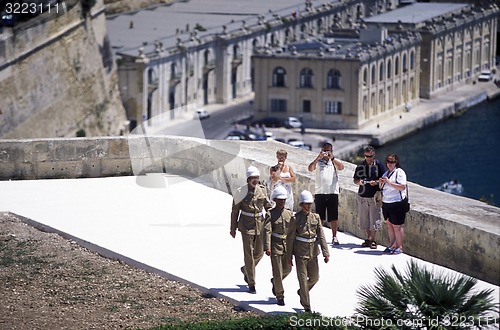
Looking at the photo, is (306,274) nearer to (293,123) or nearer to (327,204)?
(327,204)

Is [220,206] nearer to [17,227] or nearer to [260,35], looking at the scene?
[17,227]

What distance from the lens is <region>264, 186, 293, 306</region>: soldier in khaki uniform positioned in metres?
11.5

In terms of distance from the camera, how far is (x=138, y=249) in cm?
1291

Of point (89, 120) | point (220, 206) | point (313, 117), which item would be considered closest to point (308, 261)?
point (220, 206)

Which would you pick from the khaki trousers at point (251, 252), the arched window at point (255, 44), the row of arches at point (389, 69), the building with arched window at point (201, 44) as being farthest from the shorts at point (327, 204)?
the arched window at point (255, 44)

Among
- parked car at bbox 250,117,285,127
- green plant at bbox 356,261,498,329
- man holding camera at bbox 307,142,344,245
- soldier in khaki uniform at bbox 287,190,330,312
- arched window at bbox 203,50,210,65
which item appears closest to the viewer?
green plant at bbox 356,261,498,329

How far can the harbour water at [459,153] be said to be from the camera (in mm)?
51781

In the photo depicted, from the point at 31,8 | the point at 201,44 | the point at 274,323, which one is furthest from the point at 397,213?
the point at 201,44

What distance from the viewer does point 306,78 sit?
59.5 metres

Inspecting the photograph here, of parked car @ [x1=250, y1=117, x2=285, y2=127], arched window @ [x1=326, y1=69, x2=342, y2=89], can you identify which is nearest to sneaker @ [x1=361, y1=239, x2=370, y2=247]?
parked car @ [x1=250, y1=117, x2=285, y2=127]

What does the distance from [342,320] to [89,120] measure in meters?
34.0

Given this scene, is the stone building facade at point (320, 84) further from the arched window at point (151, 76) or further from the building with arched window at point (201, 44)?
the arched window at point (151, 76)

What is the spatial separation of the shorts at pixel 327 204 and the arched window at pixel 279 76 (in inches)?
1835

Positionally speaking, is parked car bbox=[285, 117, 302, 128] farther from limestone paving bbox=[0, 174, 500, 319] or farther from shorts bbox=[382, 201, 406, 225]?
shorts bbox=[382, 201, 406, 225]
